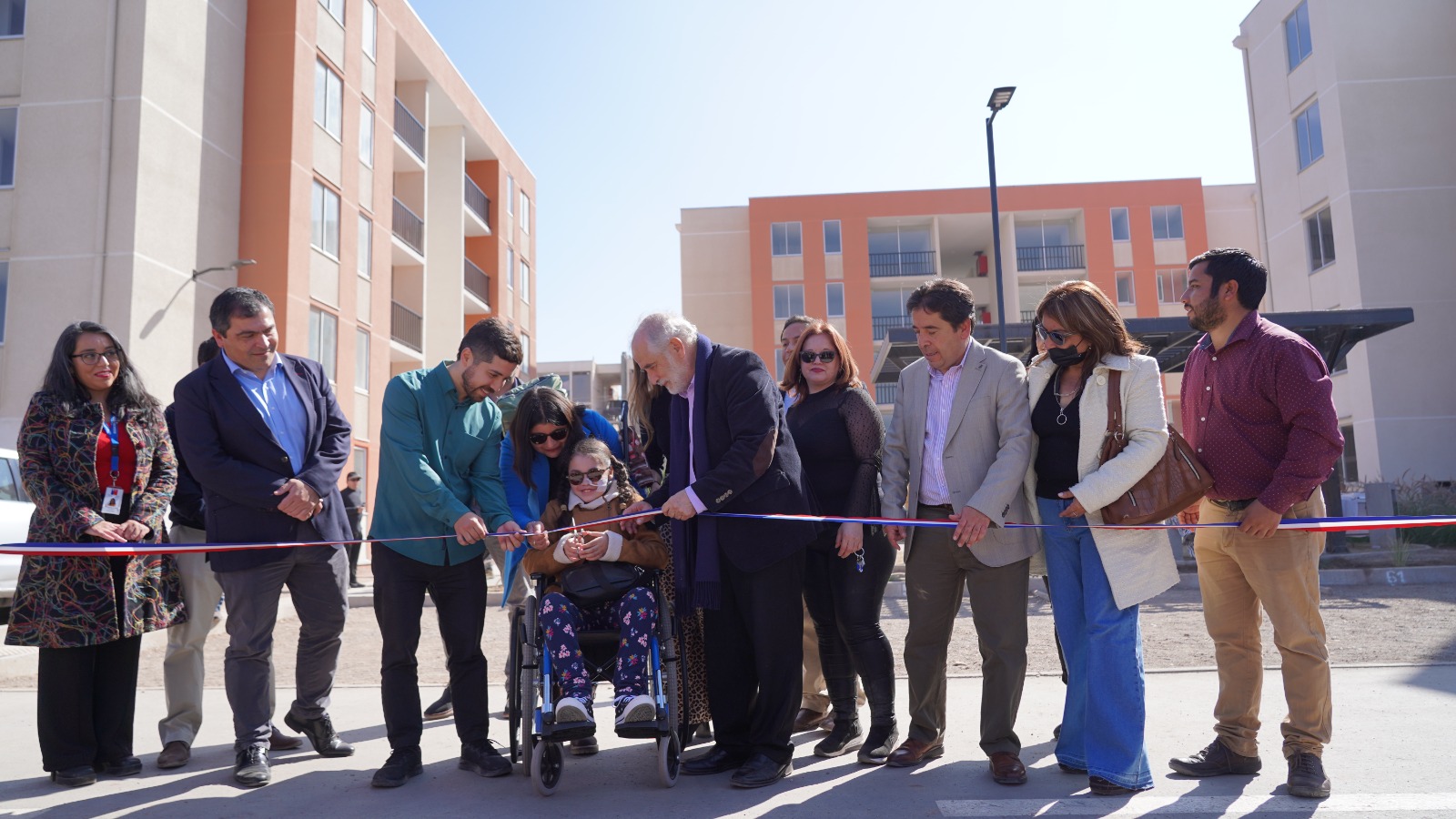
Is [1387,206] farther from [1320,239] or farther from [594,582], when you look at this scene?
[594,582]

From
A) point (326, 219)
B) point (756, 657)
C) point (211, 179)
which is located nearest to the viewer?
point (756, 657)

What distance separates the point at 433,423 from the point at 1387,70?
97.7 ft

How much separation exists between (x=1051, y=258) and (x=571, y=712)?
4440cm

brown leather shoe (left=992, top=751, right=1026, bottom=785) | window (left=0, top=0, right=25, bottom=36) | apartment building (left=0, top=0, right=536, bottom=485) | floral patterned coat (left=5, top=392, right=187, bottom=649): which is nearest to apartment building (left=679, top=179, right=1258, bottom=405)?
apartment building (left=0, top=0, right=536, bottom=485)

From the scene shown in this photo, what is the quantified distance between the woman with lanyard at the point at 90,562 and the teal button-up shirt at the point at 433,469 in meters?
1.14

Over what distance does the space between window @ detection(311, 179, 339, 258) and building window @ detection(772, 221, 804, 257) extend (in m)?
26.1

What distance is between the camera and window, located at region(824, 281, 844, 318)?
45219 millimetres

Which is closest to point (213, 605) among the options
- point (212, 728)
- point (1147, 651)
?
point (212, 728)

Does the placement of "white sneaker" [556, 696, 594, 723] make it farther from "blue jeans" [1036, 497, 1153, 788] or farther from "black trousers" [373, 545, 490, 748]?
"blue jeans" [1036, 497, 1153, 788]

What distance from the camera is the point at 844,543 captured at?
481 centimetres

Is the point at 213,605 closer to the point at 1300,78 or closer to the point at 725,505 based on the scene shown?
the point at 725,505

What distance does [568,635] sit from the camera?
443 centimetres

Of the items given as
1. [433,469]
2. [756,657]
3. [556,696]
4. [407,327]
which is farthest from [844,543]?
[407,327]

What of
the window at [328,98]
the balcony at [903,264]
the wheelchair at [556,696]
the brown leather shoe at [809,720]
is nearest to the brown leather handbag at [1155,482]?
the wheelchair at [556,696]
